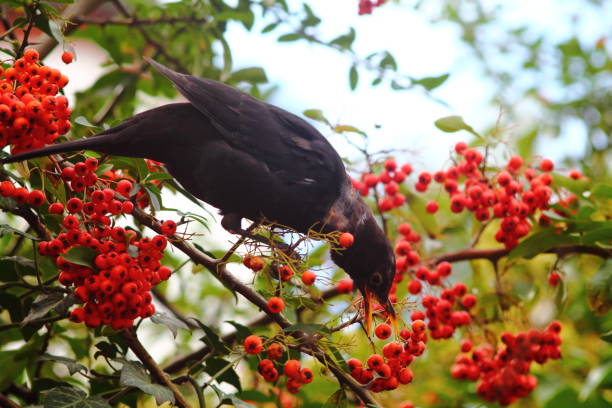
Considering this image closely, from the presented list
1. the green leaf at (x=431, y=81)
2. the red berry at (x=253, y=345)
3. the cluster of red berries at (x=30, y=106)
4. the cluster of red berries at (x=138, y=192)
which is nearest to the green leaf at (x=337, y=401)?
the red berry at (x=253, y=345)

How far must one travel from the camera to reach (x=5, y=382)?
2.60 metres

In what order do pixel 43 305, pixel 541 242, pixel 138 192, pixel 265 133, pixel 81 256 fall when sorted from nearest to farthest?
pixel 81 256
pixel 43 305
pixel 138 192
pixel 541 242
pixel 265 133

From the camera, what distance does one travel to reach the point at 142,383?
2160 mm

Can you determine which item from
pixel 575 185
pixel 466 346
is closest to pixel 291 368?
pixel 466 346

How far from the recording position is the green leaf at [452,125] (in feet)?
10.9

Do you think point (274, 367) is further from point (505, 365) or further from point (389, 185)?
point (389, 185)

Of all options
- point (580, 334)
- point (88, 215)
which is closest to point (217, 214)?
point (88, 215)

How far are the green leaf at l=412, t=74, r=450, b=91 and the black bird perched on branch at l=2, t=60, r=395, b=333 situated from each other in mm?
573

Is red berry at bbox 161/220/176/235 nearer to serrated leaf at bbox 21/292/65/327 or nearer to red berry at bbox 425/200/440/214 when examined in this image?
serrated leaf at bbox 21/292/65/327

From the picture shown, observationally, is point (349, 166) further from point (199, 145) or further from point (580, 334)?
point (580, 334)

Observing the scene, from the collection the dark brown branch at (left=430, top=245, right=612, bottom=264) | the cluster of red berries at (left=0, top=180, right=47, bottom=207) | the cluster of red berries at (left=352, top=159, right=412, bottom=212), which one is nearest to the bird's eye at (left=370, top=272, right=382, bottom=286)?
the dark brown branch at (left=430, top=245, right=612, bottom=264)

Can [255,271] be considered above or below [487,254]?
above

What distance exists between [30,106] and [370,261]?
1.80 meters

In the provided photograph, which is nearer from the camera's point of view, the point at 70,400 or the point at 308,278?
the point at 70,400
